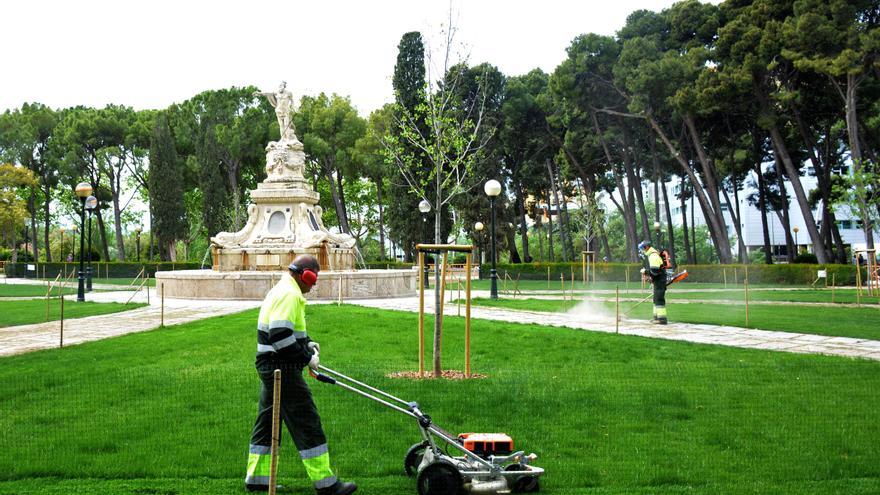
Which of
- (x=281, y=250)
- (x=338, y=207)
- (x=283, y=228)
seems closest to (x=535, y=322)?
(x=281, y=250)

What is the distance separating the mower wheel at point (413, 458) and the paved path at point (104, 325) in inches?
290

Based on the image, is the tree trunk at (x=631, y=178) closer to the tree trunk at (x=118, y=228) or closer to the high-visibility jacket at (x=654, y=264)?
the high-visibility jacket at (x=654, y=264)

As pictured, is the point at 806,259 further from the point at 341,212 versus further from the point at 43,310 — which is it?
the point at 43,310

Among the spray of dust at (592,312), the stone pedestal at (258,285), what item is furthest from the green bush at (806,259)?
the stone pedestal at (258,285)

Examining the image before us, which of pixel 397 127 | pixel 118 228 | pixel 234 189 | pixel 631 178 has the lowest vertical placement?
pixel 118 228

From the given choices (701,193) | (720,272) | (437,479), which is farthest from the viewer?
(701,193)

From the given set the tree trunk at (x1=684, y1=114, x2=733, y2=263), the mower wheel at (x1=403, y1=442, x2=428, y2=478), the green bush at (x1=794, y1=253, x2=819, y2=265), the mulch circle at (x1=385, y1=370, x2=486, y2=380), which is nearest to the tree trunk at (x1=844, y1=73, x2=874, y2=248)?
the green bush at (x1=794, y1=253, x2=819, y2=265)

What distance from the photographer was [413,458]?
482cm

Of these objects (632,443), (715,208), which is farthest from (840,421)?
(715,208)

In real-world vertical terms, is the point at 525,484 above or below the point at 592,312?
below

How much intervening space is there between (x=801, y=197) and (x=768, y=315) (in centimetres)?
1715

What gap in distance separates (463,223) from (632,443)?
40.6 meters

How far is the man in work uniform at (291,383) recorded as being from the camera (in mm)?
4328

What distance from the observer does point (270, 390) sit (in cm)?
452
